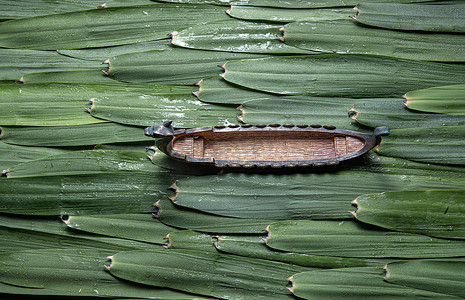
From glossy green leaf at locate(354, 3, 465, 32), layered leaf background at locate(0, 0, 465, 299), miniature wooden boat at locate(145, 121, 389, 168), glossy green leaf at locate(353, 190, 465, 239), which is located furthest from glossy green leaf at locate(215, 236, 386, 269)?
glossy green leaf at locate(354, 3, 465, 32)

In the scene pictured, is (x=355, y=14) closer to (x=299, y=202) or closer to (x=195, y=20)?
(x=195, y=20)

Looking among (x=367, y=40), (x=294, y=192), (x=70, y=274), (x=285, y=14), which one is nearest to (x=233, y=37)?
(x=285, y=14)

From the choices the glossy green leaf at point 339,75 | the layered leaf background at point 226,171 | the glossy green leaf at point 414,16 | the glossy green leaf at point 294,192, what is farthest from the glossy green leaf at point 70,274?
the glossy green leaf at point 414,16

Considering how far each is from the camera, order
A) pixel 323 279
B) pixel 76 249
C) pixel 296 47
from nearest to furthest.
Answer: pixel 323 279, pixel 76 249, pixel 296 47

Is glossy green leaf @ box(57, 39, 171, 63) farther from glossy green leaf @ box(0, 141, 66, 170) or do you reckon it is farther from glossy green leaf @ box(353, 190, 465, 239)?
glossy green leaf @ box(353, 190, 465, 239)

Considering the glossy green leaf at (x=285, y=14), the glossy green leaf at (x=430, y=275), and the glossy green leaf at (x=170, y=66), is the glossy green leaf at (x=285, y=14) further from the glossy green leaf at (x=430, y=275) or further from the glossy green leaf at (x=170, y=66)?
the glossy green leaf at (x=430, y=275)

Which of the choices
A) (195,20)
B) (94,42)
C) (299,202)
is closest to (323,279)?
(299,202)
